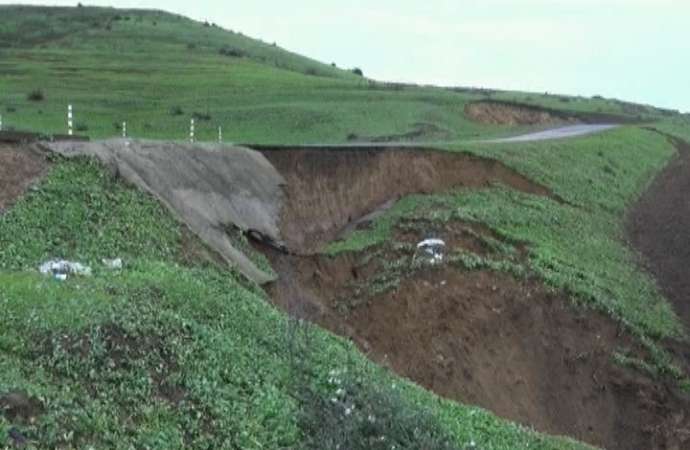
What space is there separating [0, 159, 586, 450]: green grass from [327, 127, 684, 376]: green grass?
281 inches

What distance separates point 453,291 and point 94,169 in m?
6.55

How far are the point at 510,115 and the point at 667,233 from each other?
97.1 feet

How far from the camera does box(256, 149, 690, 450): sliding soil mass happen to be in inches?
731

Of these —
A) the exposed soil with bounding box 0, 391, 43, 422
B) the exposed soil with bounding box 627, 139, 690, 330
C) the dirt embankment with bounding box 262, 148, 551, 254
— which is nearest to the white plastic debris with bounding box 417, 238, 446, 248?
the dirt embankment with bounding box 262, 148, 551, 254

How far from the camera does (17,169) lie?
16000 millimetres

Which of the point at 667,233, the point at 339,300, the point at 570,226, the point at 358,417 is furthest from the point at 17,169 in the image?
the point at 667,233

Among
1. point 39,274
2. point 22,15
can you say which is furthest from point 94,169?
point 22,15

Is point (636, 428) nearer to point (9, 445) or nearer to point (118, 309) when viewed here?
point (118, 309)

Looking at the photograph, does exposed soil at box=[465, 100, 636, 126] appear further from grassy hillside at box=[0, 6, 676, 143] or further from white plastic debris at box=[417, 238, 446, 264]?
white plastic debris at box=[417, 238, 446, 264]

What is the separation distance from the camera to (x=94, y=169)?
16828 millimetres

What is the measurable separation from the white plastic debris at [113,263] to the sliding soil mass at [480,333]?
13.5 ft

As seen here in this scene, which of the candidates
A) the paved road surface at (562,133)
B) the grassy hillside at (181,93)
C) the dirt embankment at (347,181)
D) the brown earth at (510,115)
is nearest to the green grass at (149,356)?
the dirt embankment at (347,181)

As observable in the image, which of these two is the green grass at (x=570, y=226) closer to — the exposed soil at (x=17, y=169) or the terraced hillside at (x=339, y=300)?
the terraced hillside at (x=339, y=300)

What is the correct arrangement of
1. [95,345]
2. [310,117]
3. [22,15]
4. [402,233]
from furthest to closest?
[22,15]
[310,117]
[402,233]
[95,345]
